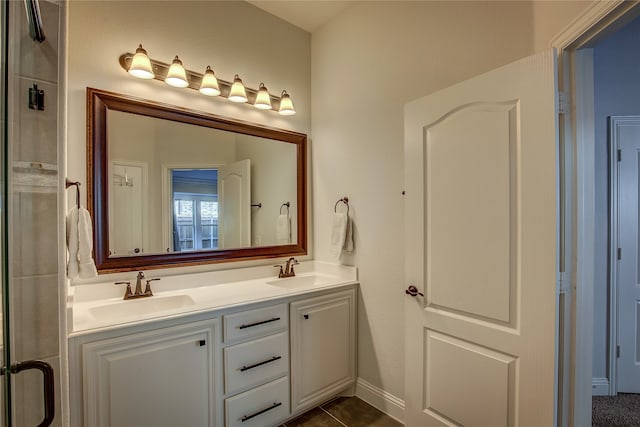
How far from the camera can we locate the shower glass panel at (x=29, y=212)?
0.74 metres

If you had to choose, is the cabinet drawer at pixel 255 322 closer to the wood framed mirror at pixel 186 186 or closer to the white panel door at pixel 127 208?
the wood framed mirror at pixel 186 186

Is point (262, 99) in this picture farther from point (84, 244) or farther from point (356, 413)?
point (356, 413)

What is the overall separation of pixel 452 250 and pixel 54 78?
5.64ft

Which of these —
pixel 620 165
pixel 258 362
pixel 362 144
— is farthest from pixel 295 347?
pixel 620 165

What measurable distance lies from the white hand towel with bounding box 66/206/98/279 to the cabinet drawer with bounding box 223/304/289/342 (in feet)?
2.34

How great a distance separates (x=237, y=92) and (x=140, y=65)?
0.61 m

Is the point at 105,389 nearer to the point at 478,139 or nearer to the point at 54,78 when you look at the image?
the point at 54,78

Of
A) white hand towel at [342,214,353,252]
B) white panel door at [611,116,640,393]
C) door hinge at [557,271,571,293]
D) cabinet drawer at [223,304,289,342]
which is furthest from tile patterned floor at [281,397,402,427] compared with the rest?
white panel door at [611,116,640,393]

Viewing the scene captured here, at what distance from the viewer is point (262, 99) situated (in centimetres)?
233

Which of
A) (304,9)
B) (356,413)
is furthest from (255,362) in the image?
(304,9)

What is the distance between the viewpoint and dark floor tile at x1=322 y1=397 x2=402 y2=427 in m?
2.01

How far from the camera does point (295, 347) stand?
1974 mm

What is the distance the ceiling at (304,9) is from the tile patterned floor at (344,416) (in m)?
3.02

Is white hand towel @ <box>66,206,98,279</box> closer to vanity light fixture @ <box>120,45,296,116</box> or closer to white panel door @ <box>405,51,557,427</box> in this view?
vanity light fixture @ <box>120,45,296,116</box>
